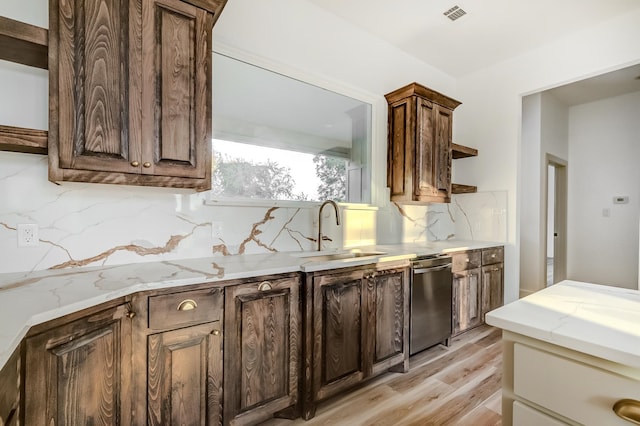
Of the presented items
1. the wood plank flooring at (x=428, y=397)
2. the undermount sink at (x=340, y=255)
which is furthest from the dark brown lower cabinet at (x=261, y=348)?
the undermount sink at (x=340, y=255)

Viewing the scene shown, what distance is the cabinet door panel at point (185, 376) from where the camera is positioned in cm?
137

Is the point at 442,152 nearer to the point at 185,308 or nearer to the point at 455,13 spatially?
the point at 455,13

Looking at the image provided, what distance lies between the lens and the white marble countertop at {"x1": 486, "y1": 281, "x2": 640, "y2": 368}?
0.68m

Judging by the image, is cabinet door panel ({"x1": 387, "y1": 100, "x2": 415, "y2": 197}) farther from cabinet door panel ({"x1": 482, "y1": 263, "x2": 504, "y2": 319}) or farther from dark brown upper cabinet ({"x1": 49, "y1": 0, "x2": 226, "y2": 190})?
dark brown upper cabinet ({"x1": 49, "y1": 0, "x2": 226, "y2": 190})

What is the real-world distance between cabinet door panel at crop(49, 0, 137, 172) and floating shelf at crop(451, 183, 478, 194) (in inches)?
125

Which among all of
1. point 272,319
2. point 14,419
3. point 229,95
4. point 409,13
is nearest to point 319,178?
point 229,95

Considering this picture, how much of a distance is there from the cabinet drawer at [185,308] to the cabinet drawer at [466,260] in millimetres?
2134

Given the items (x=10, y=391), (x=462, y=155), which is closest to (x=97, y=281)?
(x=10, y=391)

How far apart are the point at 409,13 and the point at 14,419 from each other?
11.1 feet

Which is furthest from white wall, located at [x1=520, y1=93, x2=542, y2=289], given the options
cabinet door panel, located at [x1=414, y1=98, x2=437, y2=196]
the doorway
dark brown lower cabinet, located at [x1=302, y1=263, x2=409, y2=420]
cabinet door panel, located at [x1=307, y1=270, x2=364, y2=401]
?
cabinet door panel, located at [x1=307, y1=270, x2=364, y2=401]

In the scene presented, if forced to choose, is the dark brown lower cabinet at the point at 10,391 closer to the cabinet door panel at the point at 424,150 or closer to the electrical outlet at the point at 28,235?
the electrical outlet at the point at 28,235

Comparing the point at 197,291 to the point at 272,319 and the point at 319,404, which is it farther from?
the point at 319,404

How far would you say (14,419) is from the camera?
85 cm

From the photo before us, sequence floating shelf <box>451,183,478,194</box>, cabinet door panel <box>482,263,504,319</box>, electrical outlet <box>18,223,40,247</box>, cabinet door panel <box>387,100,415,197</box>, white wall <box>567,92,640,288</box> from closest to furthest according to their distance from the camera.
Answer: electrical outlet <box>18,223,40,247</box> < cabinet door panel <box>387,100,415,197</box> < cabinet door panel <box>482,263,504,319</box> < floating shelf <box>451,183,478,194</box> < white wall <box>567,92,640,288</box>
